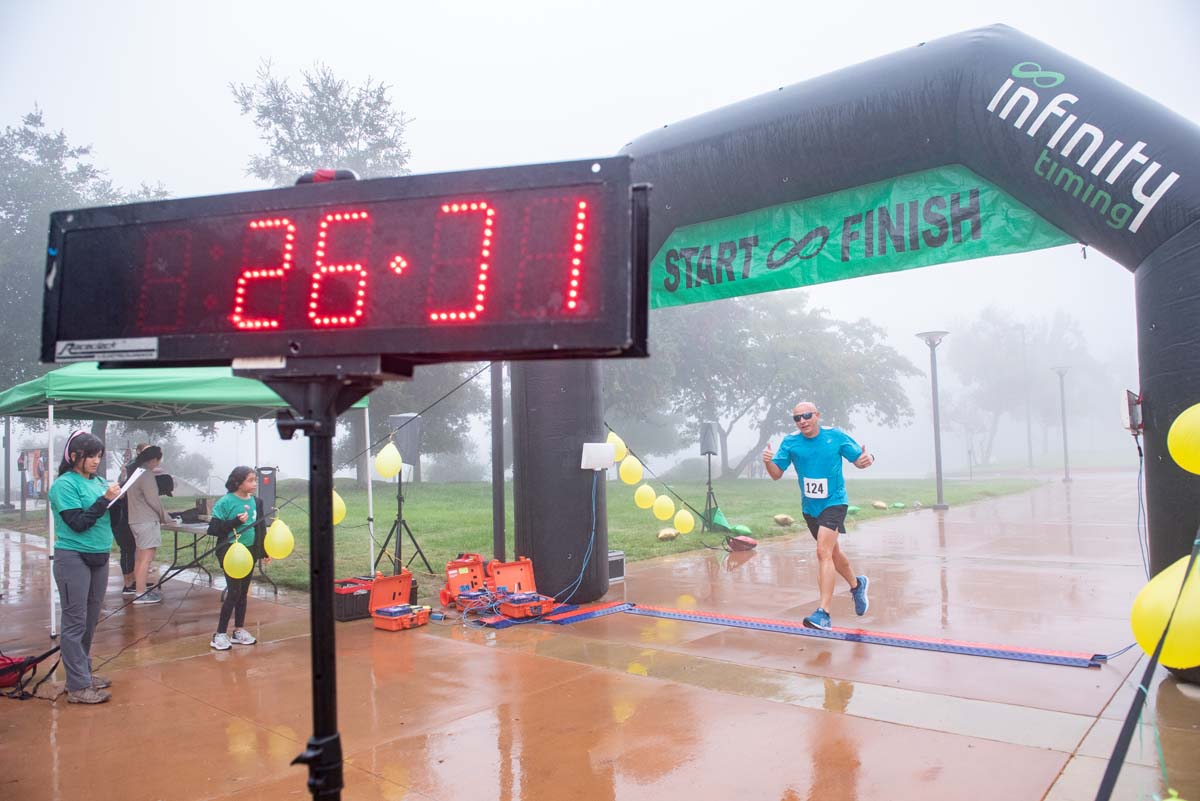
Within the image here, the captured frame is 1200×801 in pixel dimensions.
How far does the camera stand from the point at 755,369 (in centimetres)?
4094

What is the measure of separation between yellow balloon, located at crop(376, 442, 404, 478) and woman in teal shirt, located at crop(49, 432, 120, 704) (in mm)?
3240

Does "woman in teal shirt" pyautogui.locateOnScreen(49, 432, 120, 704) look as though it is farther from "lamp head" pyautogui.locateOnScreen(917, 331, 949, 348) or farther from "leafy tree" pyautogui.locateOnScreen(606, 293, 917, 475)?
"leafy tree" pyautogui.locateOnScreen(606, 293, 917, 475)

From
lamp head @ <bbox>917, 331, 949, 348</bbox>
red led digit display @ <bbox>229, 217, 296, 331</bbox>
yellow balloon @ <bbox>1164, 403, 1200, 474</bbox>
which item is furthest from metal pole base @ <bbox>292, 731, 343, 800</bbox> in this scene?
lamp head @ <bbox>917, 331, 949, 348</bbox>

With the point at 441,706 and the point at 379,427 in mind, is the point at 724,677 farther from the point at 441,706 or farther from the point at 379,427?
the point at 379,427

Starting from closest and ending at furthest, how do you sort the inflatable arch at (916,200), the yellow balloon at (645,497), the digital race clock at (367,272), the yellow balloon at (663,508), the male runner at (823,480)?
the digital race clock at (367,272) → the inflatable arch at (916,200) → the male runner at (823,480) → the yellow balloon at (645,497) → the yellow balloon at (663,508)

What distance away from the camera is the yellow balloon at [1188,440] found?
11.5ft

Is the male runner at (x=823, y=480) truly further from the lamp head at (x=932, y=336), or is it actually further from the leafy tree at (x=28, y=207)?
the leafy tree at (x=28, y=207)

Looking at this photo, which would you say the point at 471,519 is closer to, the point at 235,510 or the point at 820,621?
the point at 235,510

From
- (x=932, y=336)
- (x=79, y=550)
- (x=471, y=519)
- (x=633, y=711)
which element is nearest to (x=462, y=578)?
(x=79, y=550)

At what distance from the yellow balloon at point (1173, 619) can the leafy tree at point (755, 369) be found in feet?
103

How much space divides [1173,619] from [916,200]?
4.32 m

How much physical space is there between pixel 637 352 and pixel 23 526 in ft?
77.2

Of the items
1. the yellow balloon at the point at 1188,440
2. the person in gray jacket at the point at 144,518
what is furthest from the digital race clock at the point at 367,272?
the person in gray jacket at the point at 144,518

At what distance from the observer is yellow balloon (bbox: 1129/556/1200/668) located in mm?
3000
